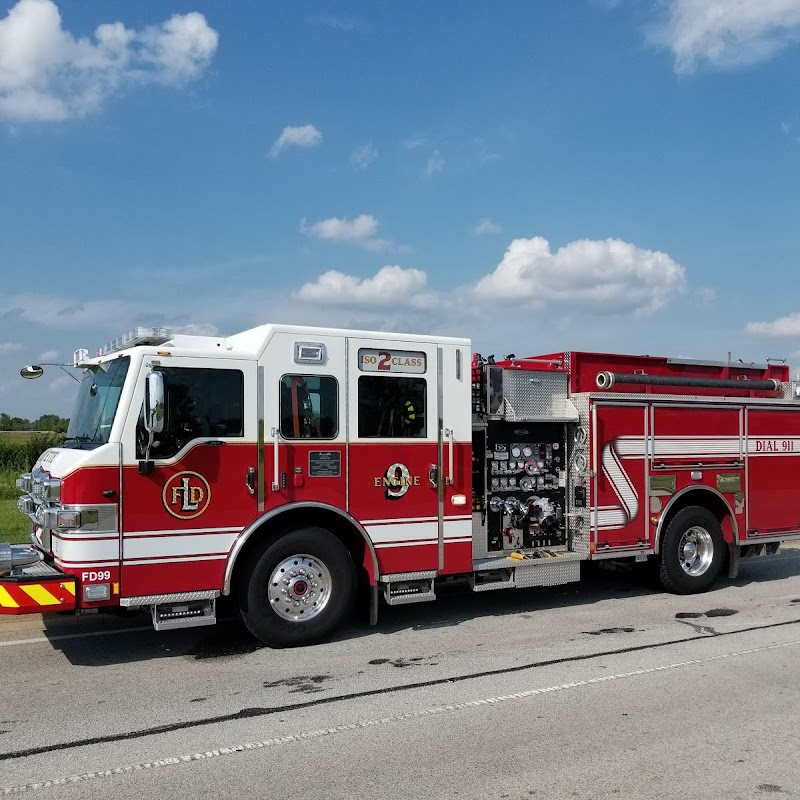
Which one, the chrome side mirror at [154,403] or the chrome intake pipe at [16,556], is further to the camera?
the chrome intake pipe at [16,556]

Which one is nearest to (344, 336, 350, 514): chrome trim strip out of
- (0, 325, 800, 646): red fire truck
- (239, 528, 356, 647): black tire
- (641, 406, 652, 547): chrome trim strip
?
(0, 325, 800, 646): red fire truck

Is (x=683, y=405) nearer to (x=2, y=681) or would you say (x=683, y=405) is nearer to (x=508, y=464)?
(x=508, y=464)

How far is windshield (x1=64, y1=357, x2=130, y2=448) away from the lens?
22.5 feet

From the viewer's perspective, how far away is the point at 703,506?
398 inches

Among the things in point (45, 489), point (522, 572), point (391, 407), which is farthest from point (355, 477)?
point (45, 489)

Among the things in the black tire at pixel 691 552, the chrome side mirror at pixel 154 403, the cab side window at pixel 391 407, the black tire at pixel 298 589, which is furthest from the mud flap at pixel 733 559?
the chrome side mirror at pixel 154 403

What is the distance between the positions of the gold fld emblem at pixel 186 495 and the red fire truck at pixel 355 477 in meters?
0.01

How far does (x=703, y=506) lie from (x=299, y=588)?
5364mm

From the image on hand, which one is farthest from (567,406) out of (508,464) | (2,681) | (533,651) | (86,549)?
(2,681)

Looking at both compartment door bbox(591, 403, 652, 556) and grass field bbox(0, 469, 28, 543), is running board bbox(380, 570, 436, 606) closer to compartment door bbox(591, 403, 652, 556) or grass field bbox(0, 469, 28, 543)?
compartment door bbox(591, 403, 652, 556)

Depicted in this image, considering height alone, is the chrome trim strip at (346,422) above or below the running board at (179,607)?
above

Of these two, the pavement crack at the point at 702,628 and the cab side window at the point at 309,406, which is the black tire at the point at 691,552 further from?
→ the cab side window at the point at 309,406

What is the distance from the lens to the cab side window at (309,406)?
7281mm

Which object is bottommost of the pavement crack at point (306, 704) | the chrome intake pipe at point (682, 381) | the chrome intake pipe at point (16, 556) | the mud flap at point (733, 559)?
the pavement crack at point (306, 704)
